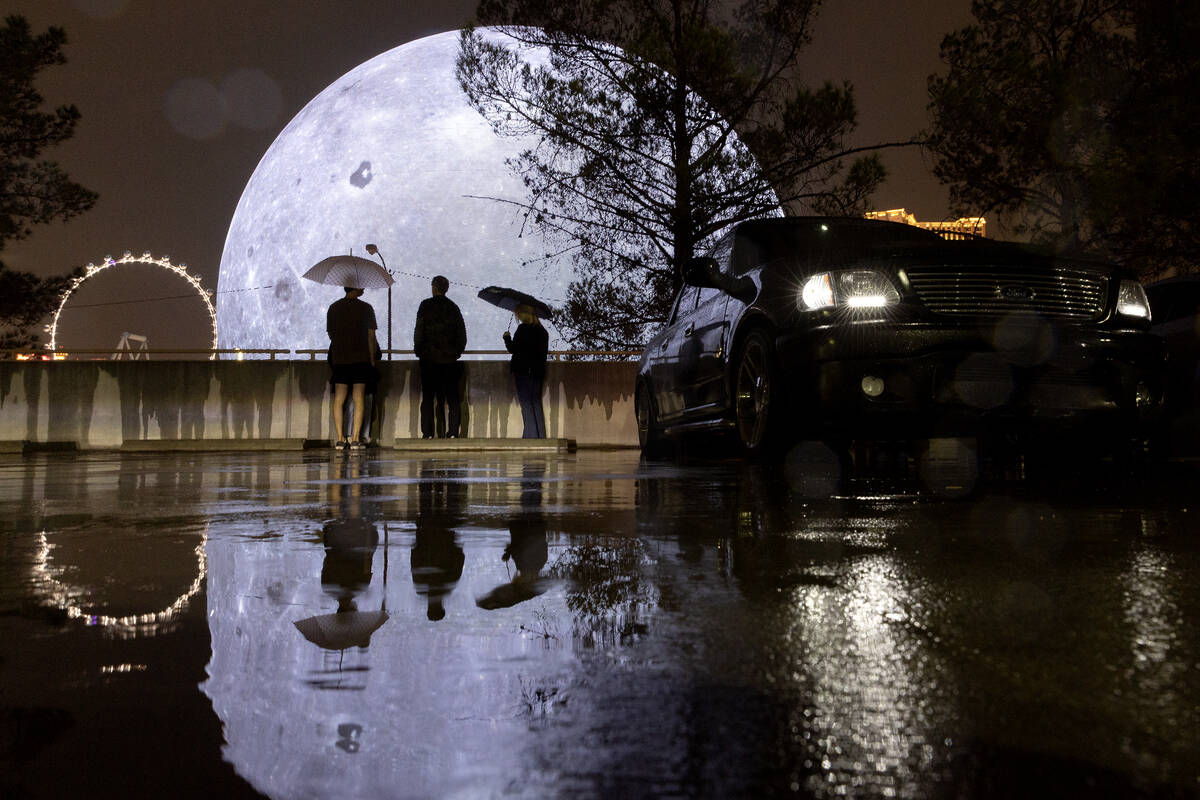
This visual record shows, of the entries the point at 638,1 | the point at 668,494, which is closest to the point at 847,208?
the point at 638,1

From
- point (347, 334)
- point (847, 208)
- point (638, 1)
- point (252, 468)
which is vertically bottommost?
point (252, 468)

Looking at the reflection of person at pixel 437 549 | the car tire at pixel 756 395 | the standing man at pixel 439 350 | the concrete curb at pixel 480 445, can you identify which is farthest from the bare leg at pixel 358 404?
the reflection of person at pixel 437 549

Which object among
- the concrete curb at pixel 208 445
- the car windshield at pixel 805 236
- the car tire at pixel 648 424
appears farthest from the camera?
the concrete curb at pixel 208 445

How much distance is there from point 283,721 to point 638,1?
67.5ft

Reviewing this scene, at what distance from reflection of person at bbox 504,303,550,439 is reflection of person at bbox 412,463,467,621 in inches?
348

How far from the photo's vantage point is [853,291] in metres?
6.74

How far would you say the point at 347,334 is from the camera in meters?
13.9

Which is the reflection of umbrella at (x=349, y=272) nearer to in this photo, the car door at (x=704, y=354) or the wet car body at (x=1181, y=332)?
the car door at (x=704, y=354)

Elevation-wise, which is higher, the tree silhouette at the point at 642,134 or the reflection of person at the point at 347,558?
the tree silhouette at the point at 642,134

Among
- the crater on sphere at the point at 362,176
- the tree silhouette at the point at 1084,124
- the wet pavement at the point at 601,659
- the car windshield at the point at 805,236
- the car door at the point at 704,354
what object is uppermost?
the crater on sphere at the point at 362,176

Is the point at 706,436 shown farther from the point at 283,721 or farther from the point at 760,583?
the point at 283,721

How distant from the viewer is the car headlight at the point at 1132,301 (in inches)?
280

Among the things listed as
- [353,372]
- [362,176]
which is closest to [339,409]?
[353,372]

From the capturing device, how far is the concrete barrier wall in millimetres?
17406
